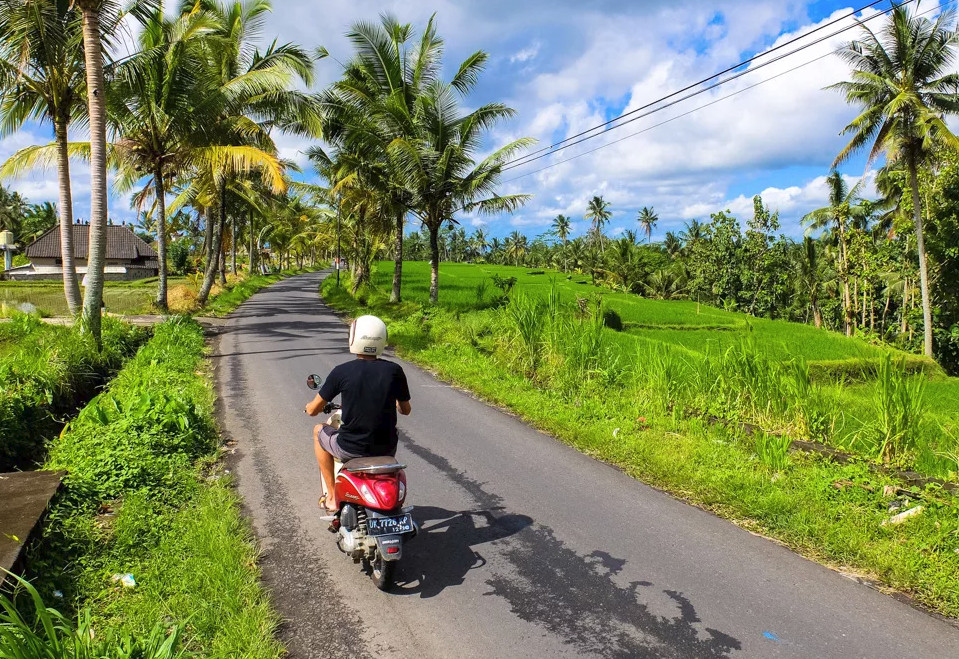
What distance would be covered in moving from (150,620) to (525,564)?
2.34 meters

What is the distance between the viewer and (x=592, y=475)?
6.04m

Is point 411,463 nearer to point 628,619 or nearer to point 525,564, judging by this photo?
point 525,564

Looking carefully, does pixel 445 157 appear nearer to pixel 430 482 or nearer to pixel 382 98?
pixel 382 98

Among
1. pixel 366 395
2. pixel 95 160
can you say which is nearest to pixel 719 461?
pixel 366 395

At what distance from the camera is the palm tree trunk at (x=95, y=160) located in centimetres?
1092

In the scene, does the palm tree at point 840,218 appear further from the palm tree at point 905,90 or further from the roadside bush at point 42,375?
the roadside bush at point 42,375

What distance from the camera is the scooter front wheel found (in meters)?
3.80

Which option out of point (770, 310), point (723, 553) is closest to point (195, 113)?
point (723, 553)

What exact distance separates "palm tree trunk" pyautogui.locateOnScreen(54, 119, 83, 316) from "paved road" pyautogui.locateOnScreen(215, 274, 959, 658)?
9.56 m

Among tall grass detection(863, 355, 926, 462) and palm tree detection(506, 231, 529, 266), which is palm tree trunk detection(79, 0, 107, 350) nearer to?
tall grass detection(863, 355, 926, 462)

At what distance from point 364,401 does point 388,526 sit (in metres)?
0.82

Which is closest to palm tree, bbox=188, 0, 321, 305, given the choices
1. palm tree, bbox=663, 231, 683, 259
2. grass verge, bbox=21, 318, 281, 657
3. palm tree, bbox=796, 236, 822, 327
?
grass verge, bbox=21, 318, 281, 657

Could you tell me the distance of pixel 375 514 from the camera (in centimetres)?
379

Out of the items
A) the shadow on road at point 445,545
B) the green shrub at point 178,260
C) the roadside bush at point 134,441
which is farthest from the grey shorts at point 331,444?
the green shrub at point 178,260
